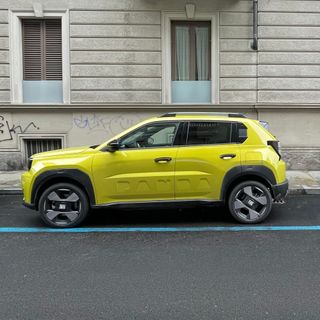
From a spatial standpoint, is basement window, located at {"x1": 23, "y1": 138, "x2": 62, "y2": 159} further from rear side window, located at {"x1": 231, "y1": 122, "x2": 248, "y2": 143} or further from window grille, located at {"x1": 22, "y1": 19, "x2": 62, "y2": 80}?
rear side window, located at {"x1": 231, "y1": 122, "x2": 248, "y2": 143}

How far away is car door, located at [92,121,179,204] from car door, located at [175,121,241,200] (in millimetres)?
133

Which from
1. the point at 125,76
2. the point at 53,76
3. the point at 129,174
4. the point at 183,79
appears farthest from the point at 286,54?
Result: the point at 129,174

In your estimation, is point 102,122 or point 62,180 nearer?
point 62,180

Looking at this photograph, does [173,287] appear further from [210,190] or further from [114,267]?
[210,190]

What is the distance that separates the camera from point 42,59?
12.0 m

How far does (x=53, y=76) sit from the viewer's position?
12.1 meters

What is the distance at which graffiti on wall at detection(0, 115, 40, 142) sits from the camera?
11852 mm

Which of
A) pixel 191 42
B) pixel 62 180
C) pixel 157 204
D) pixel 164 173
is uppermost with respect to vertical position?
pixel 191 42

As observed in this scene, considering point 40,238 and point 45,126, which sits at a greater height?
point 45,126

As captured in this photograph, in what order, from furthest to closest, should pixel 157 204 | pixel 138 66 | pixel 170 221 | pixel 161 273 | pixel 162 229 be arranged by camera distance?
pixel 138 66, pixel 170 221, pixel 157 204, pixel 162 229, pixel 161 273

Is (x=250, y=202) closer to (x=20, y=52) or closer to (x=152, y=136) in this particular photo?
(x=152, y=136)

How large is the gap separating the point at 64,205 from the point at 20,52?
717 cm

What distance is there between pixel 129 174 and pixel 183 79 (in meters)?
6.68

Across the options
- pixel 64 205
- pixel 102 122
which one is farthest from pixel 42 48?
pixel 64 205
